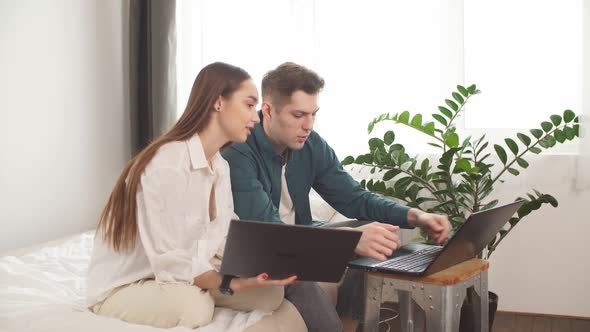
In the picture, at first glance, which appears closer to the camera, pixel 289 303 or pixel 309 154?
pixel 289 303

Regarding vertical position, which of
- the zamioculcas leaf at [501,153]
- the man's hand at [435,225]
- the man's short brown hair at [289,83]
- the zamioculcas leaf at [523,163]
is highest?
the man's short brown hair at [289,83]

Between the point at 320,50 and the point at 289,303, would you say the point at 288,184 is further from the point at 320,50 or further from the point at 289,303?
the point at 320,50

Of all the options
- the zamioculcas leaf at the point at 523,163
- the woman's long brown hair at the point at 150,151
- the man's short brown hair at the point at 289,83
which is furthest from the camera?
the zamioculcas leaf at the point at 523,163

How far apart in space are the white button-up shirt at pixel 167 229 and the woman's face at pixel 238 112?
97mm

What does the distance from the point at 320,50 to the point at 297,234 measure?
2.02 meters

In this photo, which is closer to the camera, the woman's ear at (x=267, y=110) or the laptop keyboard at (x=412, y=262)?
the laptop keyboard at (x=412, y=262)

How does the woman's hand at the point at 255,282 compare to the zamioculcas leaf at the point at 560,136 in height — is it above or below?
below

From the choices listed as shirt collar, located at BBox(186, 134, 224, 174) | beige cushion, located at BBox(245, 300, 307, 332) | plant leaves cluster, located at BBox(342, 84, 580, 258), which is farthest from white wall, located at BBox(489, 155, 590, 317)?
shirt collar, located at BBox(186, 134, 224, 174)

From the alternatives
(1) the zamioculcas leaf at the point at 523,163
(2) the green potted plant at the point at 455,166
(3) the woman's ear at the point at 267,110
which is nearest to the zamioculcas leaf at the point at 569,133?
(2) the green potted plant at the point at 455,166

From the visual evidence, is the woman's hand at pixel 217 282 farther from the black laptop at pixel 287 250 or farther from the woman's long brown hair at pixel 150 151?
the woman's long brown hair at pixel 150 151

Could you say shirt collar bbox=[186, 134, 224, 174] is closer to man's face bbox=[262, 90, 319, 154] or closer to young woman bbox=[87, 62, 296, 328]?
young woman bbox=[87, 62, 296, 328]

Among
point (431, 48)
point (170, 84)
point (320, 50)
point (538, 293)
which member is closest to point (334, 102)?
point (320, 50)

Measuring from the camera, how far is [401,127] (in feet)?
10.3

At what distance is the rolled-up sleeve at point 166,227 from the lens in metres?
1.52
